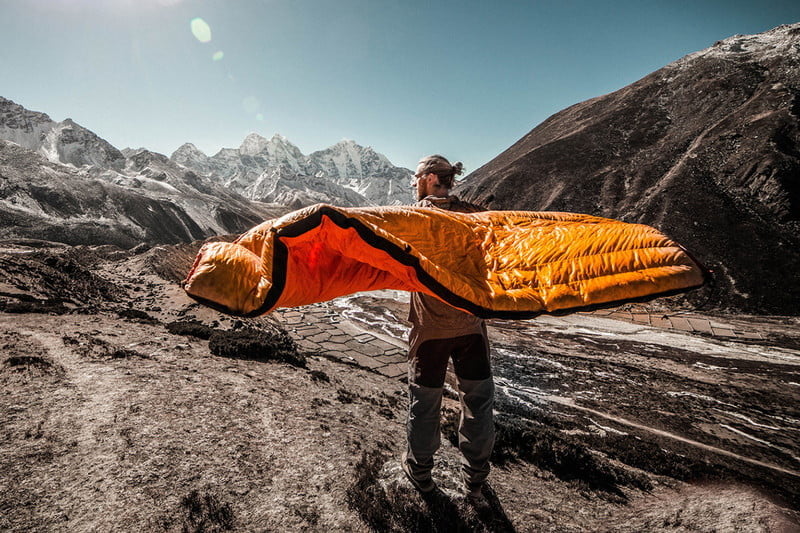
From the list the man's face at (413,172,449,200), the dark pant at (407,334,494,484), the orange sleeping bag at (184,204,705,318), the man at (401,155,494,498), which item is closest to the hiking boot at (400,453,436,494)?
the man at (401,155,494,498)

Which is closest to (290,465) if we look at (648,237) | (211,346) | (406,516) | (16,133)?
(406,516)

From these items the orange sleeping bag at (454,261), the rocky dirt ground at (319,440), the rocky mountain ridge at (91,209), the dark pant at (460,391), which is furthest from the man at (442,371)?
the rocky mountain ridge at (91,209)

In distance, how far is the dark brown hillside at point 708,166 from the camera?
1873 centimetres

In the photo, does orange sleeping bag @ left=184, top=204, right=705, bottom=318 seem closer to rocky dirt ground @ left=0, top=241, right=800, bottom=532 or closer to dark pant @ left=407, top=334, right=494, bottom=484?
dark pant @ left=407, top=334, right=494, bottom=484

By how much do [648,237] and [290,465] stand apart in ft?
11.7

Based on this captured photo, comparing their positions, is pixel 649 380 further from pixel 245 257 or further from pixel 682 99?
pixel 682 99

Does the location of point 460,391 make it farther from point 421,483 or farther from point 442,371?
point 421,483

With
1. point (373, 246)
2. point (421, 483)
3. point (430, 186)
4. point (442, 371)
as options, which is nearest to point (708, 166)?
point (430, 186)

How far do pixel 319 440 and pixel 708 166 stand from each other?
3578 centimetres

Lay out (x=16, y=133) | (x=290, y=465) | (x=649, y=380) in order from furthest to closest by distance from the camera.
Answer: (x=16, y=133), (x=649, y=380), (x=290, y=465)

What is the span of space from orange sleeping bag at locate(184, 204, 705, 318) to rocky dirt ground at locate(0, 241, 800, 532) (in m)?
1.92

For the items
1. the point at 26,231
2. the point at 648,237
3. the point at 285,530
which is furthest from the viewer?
the point at 26,231

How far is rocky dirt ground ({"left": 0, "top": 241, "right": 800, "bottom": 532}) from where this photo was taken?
2.55 m

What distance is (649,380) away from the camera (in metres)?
8.31
